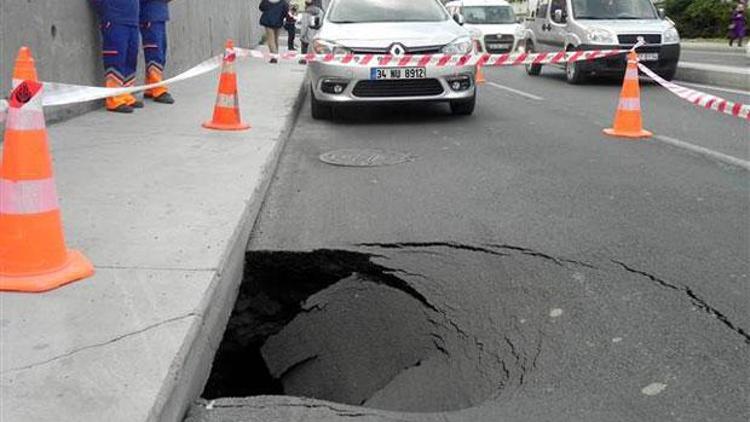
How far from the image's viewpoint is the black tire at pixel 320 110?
9647 mm

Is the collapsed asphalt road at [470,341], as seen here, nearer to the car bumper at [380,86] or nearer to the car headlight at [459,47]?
the car bumper at [380,86]

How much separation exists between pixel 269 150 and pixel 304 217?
183 cm

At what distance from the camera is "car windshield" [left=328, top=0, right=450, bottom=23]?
10.0 m

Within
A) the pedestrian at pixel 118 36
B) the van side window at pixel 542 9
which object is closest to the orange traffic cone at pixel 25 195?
the pedestrian at pixel 118 36

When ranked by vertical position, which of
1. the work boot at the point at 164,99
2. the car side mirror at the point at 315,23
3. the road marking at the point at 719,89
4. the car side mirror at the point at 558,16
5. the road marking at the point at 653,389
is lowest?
the road marking at the point at 719,89

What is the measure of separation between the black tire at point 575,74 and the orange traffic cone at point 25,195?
41.6 feet

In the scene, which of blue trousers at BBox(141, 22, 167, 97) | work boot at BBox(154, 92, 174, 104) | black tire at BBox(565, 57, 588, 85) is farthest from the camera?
black tire at BBox(565, 57, 588, 85)

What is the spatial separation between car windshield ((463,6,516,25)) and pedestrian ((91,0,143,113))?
17028 millimetres

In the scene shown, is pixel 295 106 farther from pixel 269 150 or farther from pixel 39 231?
pixel 39 231

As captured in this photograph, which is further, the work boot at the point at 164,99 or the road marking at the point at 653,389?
the work boot at the point at 164,99

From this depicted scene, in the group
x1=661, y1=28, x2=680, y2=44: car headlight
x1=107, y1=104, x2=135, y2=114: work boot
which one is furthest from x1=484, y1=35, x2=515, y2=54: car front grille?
x1=107, y1=104, x2=135, y2=114: work boot

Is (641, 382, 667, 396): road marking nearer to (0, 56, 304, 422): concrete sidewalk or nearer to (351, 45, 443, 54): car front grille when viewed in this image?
(0, 56, 304, 422): concrete sidewalk

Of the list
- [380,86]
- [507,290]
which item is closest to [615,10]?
[380,86]

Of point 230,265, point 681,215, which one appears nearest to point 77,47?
point 230,265
